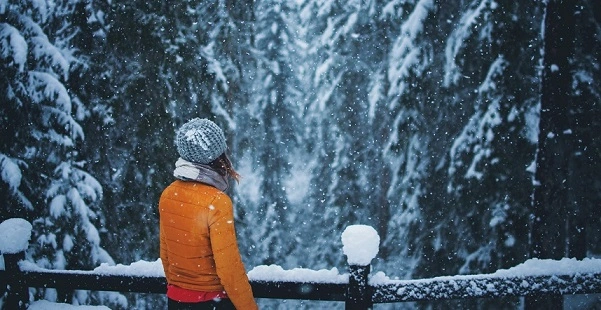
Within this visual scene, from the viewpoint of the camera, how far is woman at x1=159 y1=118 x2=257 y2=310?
2023 mm

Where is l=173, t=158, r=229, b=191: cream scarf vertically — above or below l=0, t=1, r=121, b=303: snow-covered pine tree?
below

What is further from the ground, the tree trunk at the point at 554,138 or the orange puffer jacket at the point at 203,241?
the tree trunk at the point at 554,138

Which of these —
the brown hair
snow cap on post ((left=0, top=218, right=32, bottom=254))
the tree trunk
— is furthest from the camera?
the tree trunk

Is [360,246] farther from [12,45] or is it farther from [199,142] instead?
[12,45]

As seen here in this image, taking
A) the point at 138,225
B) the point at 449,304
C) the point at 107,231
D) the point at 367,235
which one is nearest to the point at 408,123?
the point at 449,304

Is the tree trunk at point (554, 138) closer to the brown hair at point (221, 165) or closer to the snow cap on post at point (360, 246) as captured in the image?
the snow cap on post at point (360, 246)

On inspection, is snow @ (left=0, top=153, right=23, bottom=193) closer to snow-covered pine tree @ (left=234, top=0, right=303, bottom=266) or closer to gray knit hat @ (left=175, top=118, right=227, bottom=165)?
snow-covered pine tree @ (left=234, top=0, right=303, bottom=266)

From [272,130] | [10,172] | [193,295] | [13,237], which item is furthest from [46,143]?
[193,295]

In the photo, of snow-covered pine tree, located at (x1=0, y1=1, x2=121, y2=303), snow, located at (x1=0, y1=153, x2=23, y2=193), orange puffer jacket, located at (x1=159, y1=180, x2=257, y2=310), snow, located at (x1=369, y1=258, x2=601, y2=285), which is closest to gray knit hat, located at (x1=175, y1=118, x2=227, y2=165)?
orange puffer jacket, located at (x1=159, y1=180, x2=257, y2=310)

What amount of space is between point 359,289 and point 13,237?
280cm

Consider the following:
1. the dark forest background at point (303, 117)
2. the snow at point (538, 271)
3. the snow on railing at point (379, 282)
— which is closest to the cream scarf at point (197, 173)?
the snow on railing at point (379, 282)

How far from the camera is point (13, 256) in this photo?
10.7ft

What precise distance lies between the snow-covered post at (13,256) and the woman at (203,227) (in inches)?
74.6

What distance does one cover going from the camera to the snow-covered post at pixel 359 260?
252 centimetres
